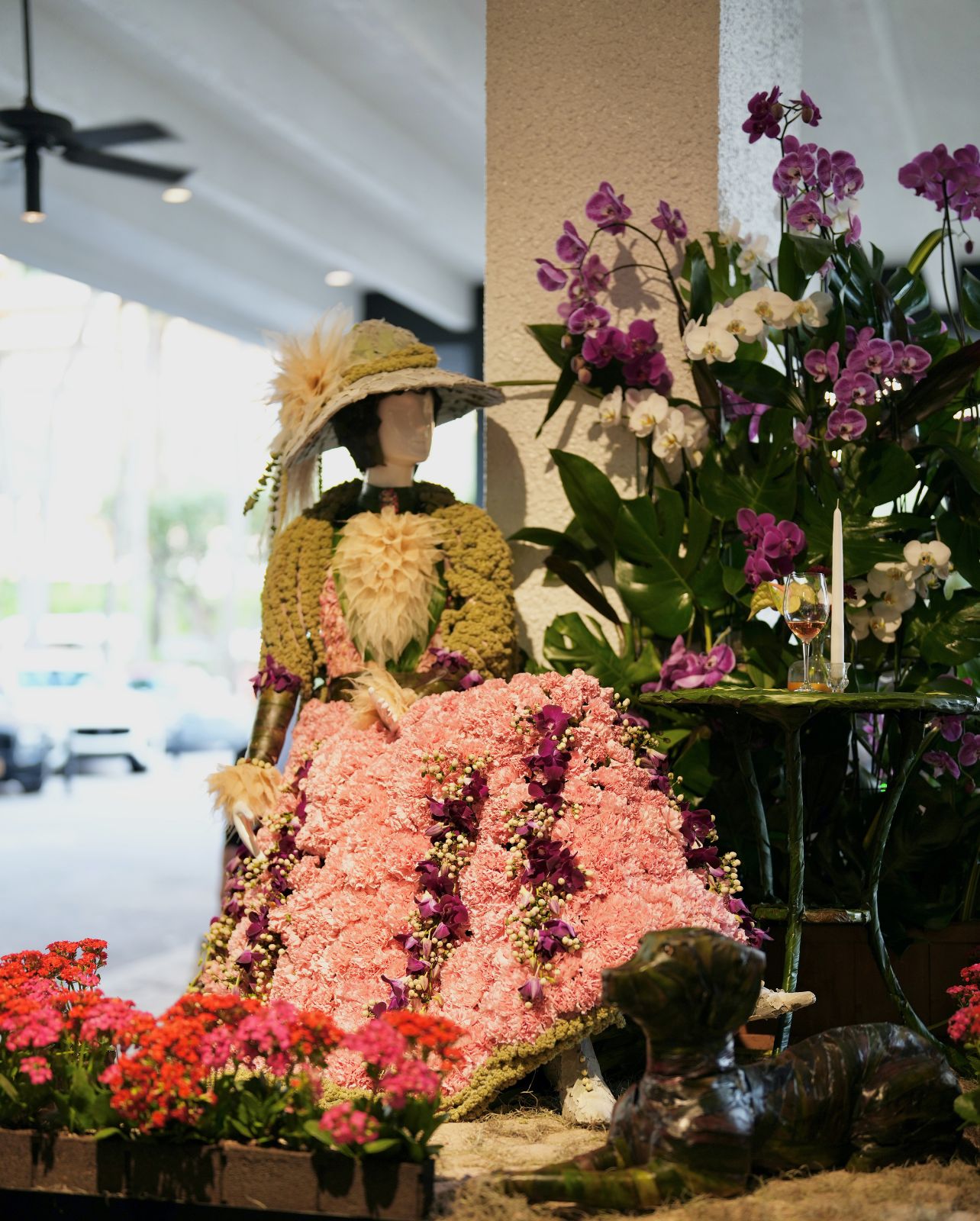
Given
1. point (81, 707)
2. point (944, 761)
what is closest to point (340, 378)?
point (944, 761)

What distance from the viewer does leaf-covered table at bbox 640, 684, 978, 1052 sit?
202 cm

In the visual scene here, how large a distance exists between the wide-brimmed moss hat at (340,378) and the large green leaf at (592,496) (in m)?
0.22

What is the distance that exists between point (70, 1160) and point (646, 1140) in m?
0.69

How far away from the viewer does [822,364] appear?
2.47 metres

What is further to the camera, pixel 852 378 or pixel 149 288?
pixel 149 288

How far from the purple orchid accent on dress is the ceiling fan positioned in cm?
300

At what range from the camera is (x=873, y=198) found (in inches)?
260

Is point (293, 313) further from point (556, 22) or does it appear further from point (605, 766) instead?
point (605, 766)

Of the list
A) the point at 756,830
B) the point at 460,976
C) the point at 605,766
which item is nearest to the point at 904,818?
the point at 756,830

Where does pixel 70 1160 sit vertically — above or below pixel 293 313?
below

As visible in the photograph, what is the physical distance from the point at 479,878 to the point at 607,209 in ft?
4.77

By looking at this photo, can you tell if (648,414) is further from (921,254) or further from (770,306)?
(921,254)

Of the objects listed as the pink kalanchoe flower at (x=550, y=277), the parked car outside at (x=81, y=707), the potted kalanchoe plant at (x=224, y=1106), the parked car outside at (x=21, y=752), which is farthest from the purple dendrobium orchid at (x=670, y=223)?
the parked car outside at (x=81, y=707)

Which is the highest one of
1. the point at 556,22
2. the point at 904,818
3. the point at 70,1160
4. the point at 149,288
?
the point at 149,288
